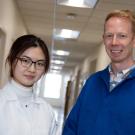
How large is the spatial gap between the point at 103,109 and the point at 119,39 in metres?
0.34

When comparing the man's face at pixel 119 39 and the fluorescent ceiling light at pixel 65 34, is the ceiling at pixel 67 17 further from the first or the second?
the man's face at pixel 119 39

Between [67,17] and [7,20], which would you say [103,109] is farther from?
[67,17]

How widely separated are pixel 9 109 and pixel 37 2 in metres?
3.32

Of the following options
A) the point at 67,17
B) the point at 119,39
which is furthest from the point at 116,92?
the point at 67,17

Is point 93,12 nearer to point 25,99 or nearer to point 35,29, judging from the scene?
point 35,29

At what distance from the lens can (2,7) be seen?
3.76 metres

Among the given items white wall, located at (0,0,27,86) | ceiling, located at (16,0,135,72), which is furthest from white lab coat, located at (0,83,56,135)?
ceiling, located at (16,0,135,72)

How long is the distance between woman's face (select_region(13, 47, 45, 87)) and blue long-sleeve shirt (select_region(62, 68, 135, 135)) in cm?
31

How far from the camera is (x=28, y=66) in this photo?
155 cm

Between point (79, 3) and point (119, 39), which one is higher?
point (79, 3)

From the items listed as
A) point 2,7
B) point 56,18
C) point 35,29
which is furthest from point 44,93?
point 2,7

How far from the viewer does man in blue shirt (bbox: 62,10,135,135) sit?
158cm

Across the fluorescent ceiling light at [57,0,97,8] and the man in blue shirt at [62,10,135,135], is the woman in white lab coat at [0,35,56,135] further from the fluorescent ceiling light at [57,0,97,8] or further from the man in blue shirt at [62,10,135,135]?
the fluorescent ceiling light at [57,0,97,8]


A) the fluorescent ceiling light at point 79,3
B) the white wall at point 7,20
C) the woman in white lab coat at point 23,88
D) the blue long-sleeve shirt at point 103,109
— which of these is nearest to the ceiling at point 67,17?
the fluorescent ceiling light at point 79,3
